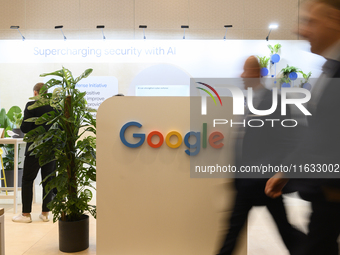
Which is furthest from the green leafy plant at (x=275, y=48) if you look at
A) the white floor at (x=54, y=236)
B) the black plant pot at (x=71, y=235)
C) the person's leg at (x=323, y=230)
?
the person's leg at (x=323, y=230)

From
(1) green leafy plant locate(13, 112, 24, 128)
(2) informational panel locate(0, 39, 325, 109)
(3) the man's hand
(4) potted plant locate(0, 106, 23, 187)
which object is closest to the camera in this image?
(3) the man's hand

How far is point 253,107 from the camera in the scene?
160cm

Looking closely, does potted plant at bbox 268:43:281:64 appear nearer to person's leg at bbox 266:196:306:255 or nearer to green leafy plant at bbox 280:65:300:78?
green leafy plant at bbox 280:65:300:78

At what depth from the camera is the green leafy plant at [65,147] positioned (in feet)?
8.10

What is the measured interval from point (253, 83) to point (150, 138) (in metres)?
0.82

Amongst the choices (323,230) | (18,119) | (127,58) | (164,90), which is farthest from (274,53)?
(323,230)

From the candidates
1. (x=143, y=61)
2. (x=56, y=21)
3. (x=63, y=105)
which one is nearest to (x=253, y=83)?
(x=63, y=105)

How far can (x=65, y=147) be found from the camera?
2.57 meters

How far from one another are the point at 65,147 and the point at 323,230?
6.58 ft

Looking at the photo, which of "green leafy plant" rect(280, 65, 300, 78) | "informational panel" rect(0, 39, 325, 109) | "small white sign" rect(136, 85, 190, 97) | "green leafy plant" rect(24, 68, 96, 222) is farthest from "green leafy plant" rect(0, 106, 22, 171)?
"green leafy plant" rect(280, 65, 300, 78)

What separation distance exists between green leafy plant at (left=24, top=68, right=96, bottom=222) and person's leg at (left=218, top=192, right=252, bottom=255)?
1353mm

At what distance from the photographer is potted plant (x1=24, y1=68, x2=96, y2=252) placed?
8.13 feet

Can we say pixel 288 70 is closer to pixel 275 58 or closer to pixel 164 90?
pixel 275 58

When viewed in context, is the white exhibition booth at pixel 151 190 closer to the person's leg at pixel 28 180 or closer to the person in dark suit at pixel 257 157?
the person in dark suit at pixel 257 157
